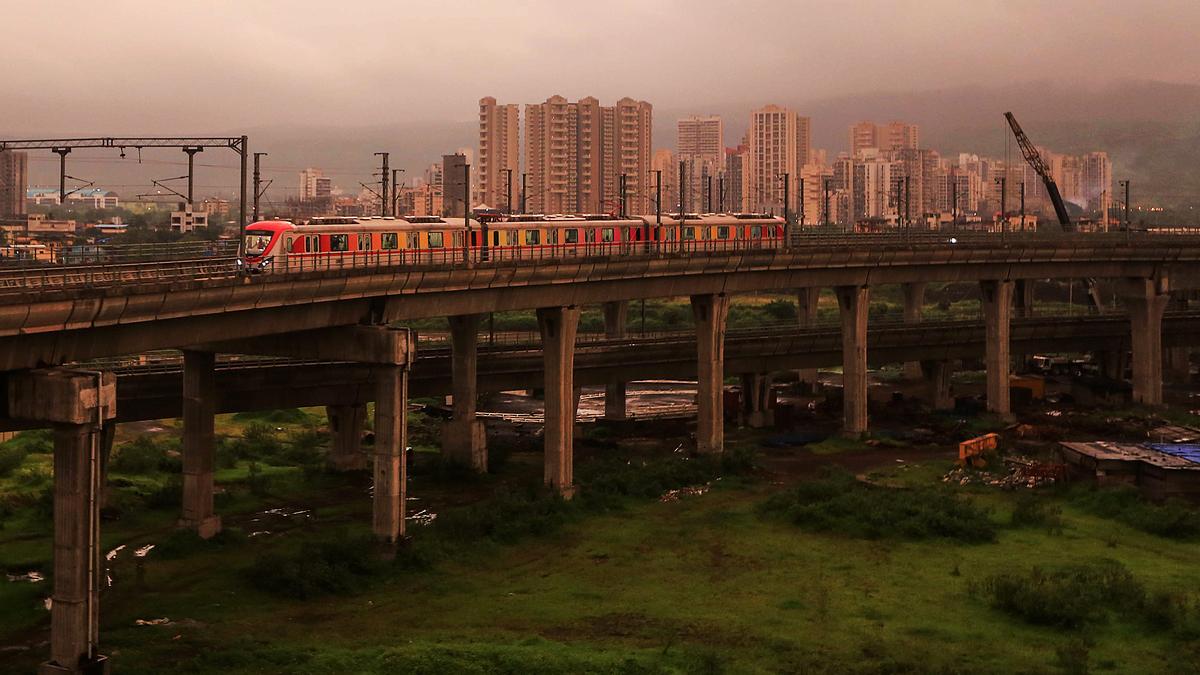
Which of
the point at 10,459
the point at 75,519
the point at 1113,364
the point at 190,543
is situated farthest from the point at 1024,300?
the point at 75,519

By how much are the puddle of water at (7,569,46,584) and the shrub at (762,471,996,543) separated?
31884 mm

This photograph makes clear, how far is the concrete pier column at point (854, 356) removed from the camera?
8981cm

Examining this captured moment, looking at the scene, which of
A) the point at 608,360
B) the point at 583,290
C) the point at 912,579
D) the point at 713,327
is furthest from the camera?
the point at 608,360

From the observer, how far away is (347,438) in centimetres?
7581

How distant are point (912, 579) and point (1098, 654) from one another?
396 inches

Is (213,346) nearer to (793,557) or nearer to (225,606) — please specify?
(225,606)

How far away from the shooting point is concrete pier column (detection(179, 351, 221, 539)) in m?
59.5

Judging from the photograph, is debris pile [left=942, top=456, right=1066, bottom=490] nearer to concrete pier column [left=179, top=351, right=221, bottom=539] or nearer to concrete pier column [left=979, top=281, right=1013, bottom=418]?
concrete pier column [left=979, top=281, right=1013, bottom=418]

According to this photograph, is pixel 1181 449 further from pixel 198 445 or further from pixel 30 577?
pixel 30 577

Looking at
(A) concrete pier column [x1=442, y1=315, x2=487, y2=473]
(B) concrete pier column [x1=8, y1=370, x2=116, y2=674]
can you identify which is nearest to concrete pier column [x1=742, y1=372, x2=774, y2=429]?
(A) concrete pier column [x1=442, y1=315, x2=487, y2=473]

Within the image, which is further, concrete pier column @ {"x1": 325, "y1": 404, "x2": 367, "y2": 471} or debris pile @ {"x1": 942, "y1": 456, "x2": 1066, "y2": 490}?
concrete pier column @ {"x1": 325, "y1": 404, "x2": 367, "y2": 471}

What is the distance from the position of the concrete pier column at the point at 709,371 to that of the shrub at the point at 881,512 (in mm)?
12142

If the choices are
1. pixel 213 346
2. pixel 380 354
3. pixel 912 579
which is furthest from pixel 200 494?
pixel 912 579

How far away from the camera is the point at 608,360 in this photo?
8656cm
